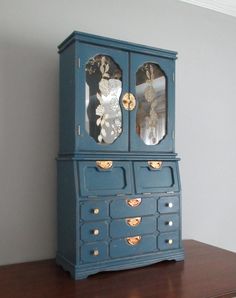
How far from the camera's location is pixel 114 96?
1.46 metres

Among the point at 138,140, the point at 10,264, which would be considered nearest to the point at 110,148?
the point at 138,140

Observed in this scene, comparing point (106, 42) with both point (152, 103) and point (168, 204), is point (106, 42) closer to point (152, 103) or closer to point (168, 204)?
point (152, 103)

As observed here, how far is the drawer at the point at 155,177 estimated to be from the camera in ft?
4.83

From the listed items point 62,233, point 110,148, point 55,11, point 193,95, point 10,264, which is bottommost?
point 10,264

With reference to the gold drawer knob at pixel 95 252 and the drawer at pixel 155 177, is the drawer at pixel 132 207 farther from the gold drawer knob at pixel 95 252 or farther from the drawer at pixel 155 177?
the gold drawer knob at pixel 95 252

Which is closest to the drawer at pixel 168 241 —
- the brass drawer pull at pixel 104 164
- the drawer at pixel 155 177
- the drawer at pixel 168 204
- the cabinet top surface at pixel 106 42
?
the drawer at pixel 168 204

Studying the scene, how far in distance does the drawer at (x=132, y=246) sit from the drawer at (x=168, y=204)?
14 centimetres

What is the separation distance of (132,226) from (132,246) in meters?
0.09

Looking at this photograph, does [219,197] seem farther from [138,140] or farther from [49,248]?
[49,248]

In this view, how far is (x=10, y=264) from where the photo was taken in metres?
1.49

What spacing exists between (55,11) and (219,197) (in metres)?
1.55

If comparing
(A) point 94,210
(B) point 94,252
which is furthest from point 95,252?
(A) point 94,210

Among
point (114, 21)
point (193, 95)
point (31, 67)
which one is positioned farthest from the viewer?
point (193, 95)

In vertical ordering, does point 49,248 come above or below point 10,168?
below
